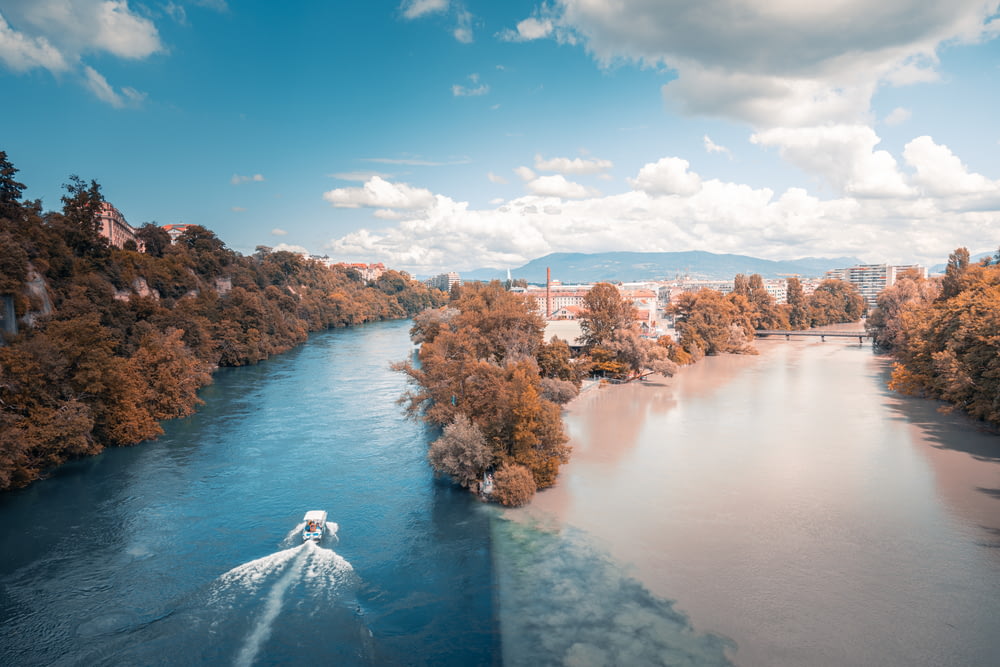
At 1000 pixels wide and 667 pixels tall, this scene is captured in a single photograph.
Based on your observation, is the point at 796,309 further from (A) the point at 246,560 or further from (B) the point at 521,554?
(A) the point at 246,560

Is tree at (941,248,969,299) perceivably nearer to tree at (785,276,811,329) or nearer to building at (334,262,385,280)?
tree at (785,276,811,329)

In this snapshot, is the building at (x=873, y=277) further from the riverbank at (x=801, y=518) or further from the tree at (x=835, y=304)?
the riverbank at (x=801, y=518)

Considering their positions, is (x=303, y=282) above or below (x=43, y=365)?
above

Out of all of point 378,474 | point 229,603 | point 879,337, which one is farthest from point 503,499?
→ point 879,337

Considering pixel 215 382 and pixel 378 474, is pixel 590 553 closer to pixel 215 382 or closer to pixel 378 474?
pixel 378 474

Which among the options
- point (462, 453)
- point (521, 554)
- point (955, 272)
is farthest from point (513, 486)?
point (955, 272)

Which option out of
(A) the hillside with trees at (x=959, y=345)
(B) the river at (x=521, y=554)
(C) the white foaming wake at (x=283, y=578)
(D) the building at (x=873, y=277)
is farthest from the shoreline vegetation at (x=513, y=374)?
(D) the building at (x=873, y=277)
